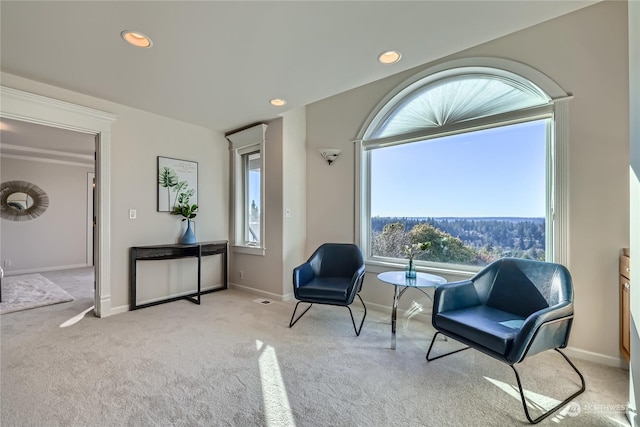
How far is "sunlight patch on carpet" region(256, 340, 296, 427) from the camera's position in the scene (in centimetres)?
159

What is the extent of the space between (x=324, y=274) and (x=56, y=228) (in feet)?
20.3

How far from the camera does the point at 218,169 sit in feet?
14.3

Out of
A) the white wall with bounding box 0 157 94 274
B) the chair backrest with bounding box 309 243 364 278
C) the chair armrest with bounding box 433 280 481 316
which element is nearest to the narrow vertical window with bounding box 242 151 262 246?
the chair backrest with bounding box 309 243 364 278

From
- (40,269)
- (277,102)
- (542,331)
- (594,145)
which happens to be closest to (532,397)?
(542,331)

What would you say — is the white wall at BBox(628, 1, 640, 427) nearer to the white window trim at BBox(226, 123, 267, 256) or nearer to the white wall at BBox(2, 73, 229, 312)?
the white window trim at BBox(226, 123, 267, 256)

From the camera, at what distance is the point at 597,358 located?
219 centimetres

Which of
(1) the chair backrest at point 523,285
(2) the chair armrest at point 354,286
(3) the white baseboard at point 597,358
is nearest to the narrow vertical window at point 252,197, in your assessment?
(2) the chair armrest at point 354,286

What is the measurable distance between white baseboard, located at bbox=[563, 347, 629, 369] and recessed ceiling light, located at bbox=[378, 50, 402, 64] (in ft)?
9.25

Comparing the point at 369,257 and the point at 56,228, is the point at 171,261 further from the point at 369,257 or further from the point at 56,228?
the point at 56,228

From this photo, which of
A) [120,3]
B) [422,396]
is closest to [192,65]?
[120,3]

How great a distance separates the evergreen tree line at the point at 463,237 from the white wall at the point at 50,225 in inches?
259

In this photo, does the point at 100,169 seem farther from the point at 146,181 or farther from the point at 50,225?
the point at 50,225

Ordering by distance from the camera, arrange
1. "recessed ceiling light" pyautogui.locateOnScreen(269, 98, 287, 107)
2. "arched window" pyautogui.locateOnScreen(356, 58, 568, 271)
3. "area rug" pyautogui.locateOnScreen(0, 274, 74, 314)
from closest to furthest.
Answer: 1. "arched window" pyautogui.locateOnScreen(356, 58, 568, 271)
2. "recessed ceiling light" pyautogui.locateOnScreen(269, 98, 287, 107)
3. "area rug" pyautogui.locateOnScreen(0, 274, 74, 314)

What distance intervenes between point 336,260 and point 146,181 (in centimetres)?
263
